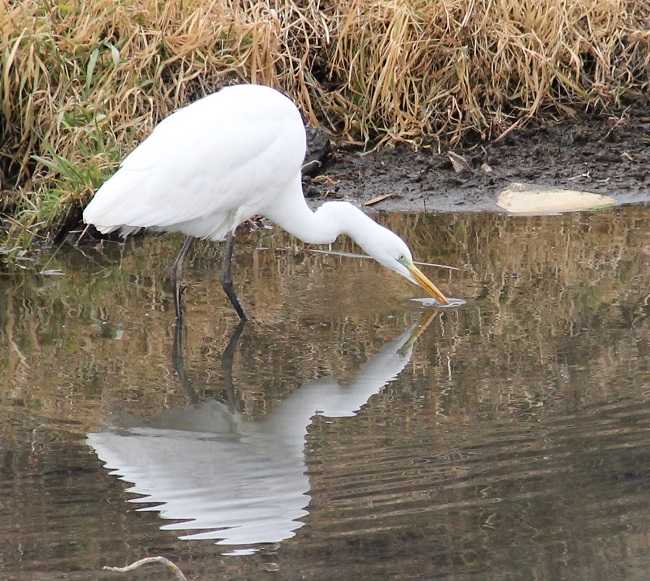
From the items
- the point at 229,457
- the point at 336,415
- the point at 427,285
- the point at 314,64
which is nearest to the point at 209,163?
the point at 427,285

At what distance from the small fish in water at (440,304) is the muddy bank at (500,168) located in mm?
1791

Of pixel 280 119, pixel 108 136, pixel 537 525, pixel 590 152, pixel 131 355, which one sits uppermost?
pixel 537 525

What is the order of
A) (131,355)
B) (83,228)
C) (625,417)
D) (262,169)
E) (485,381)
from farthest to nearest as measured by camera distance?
(83,228), (262,169), (131,355), (485,381), (625,417)

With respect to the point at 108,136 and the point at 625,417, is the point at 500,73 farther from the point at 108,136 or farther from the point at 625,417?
the point at 625,417

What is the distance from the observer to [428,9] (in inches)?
331

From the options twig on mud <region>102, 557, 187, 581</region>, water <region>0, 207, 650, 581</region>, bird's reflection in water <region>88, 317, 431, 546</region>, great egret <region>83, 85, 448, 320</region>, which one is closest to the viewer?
twig on mud <region>102, 557, 187, 581</region>

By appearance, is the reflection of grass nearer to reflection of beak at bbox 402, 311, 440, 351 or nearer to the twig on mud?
reflection of beak at bbox 402, 311, 440, 351

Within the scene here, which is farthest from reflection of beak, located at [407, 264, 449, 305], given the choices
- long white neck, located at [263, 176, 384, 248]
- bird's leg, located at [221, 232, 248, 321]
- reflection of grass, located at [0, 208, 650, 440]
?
bird's leg, located at [221, 232, 248, 321]

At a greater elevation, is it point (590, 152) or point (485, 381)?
point (485, 381)

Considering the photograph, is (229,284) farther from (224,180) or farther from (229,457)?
(229,457)

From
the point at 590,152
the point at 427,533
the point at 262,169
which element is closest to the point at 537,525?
the point at 427,533

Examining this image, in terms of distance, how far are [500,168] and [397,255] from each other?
2.48 meters

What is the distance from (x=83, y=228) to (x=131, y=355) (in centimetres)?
210

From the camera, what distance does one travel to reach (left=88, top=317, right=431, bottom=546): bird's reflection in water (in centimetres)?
366
